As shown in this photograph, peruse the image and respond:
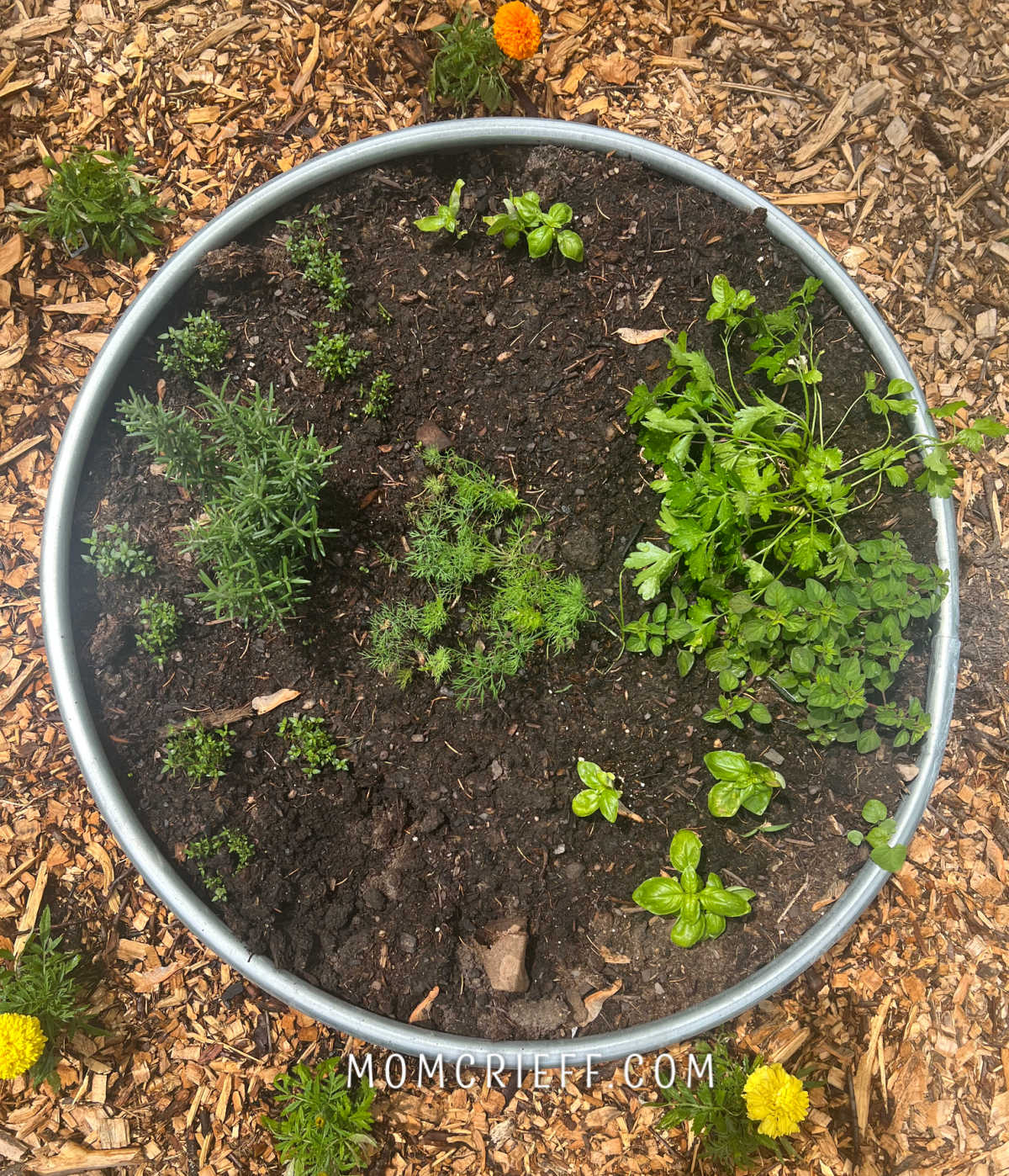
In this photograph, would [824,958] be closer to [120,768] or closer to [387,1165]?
[387,1165]

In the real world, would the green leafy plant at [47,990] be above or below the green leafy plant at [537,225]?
below

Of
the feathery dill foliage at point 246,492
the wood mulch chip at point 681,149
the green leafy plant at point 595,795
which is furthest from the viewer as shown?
the wood mulch chip at point 681,149

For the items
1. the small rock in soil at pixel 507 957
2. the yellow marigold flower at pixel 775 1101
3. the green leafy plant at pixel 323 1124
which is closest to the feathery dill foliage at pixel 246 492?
the small rock in soil at pixel 507 957

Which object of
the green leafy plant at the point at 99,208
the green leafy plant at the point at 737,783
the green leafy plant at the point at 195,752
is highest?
the green leafy plant at the point at 99,208

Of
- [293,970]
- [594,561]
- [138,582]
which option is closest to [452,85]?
[594,561]

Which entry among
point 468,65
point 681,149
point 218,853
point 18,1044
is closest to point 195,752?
point 218,853

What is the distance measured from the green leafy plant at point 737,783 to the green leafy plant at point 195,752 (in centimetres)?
121

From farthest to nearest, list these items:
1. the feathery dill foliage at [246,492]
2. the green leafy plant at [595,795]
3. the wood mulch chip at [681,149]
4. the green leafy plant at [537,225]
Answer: the wood mulch chip at [681,149], the green leafy plant at [537,225], the green leafy plant at [595,795], the feathery dill foliage at [246,492]

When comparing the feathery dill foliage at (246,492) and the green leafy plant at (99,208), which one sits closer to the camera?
the feathery dill foliage at (246,492)

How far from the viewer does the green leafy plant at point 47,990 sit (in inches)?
78.9

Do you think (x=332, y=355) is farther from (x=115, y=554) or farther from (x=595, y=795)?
(x=595, y=795)

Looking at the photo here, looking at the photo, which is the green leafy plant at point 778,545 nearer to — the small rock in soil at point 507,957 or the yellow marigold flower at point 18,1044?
the small rock in soil at point 507,957

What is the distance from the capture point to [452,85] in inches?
86.7

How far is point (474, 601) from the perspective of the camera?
2.07 metres
